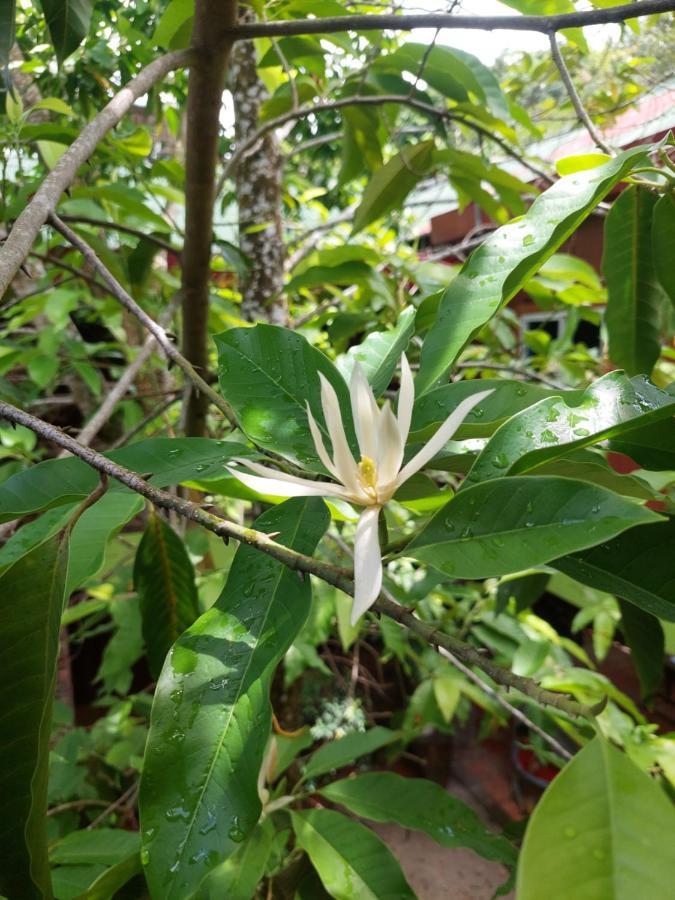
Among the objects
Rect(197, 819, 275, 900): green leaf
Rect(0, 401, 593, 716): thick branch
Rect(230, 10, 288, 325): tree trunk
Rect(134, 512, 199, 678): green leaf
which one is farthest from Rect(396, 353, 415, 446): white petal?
Rect(230, 10, 288, 325): tree trunk

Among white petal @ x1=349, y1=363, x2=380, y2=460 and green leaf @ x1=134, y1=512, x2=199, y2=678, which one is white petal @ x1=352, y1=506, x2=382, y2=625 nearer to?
white petal @ x1=349, y1=363, x2=380, y2=460

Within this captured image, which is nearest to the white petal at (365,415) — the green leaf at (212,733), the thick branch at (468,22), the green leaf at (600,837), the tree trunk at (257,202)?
the green leaf at (212,733)

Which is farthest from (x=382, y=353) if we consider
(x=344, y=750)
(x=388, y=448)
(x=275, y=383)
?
(x=344, y=750)

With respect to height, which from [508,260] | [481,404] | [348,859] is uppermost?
[508,260]

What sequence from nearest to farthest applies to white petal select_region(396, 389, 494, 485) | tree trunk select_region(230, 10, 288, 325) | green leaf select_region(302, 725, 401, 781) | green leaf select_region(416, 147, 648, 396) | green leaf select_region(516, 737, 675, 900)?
green leaf select_region(516, 737, 675, 900) < white petal select_region(396, 389, 494, 485) < green leaf select_region(416, 147, 648, 396) < green leaf select_region(302, 725, 401, 781) < tree trunk select_region(230, 10, 288, 325)

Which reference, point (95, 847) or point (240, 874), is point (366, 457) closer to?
point (240, 874)

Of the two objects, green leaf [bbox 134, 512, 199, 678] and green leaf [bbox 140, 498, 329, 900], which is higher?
green leaf [bbox 140, 498, 329, 900]
